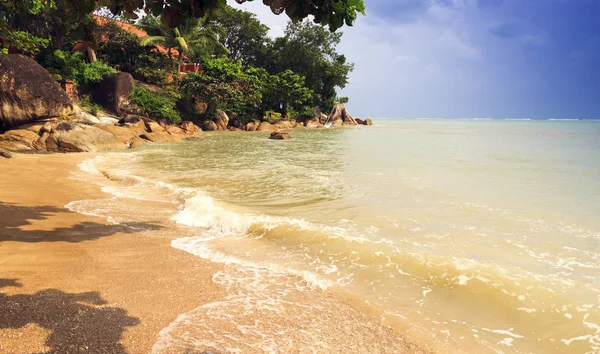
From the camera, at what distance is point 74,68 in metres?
24.9

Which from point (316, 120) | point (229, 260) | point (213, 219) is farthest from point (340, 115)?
point (229, 260)

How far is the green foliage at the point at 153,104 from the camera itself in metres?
26.0

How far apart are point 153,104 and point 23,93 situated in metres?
10.5

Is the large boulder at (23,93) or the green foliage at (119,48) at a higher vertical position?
the green foliage at (119,48)

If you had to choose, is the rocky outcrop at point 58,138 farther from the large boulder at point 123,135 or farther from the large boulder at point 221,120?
the large boulder at point 221,120

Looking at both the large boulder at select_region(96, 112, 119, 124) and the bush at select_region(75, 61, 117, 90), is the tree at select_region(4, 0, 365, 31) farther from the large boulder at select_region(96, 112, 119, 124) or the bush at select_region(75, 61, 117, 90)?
the bush at select_region(75, 61, 117, 90)

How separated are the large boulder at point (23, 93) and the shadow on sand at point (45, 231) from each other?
12749mm

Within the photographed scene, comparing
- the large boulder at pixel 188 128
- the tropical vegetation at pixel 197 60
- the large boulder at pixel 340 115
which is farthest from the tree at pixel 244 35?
the large boulder at pixel 188 128

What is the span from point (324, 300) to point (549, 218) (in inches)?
196

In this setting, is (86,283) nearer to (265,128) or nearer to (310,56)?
(265,128)

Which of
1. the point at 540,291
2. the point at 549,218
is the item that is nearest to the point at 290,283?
the point at 540,291

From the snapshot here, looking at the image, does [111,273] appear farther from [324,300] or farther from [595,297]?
[595,297]

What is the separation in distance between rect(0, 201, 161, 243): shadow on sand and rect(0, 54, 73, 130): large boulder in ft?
41.8

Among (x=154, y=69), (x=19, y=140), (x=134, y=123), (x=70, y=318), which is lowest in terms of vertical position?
(x=70, y=318)
